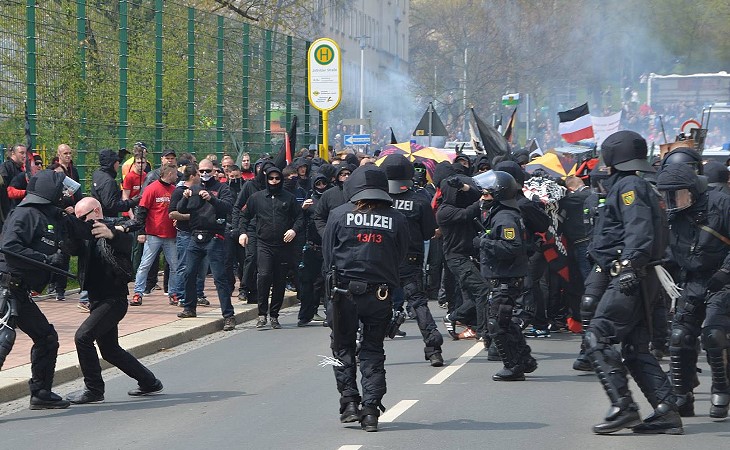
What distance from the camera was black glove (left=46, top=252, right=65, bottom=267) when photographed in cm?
984

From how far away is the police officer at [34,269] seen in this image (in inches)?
384

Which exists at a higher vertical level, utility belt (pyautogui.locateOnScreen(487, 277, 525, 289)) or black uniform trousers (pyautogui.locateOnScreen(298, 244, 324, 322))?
utility belt (pyautogui.locateOnScreen(487, 277, 525, 289))

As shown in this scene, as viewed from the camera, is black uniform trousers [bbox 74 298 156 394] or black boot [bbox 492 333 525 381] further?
black boot [bbox 492 333 525 381]

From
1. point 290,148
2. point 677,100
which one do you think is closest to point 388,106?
point 677,100

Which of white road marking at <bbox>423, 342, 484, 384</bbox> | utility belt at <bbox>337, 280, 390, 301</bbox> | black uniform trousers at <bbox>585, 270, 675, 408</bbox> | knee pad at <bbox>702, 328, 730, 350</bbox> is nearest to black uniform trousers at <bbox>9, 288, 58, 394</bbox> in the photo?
Result: utility belt at <bbox>337, 280, 390, 301</bbox>

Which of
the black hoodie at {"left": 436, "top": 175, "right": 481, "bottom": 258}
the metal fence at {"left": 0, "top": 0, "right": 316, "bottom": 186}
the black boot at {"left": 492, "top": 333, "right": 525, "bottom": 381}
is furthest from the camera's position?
the metal fence at {"left": 0, "top": 0, "right": 316, "bottom": 186}

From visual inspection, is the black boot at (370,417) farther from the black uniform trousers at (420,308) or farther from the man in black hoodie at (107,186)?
the man in black hoodie at (107,186)

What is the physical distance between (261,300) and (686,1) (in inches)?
1630

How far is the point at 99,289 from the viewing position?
33.9 ft

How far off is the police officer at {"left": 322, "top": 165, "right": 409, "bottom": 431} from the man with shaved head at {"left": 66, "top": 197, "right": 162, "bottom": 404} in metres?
2.02

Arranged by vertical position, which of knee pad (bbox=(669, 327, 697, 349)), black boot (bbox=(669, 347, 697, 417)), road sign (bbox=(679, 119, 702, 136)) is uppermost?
road sign (bbox=(679, 119, 702, 136))

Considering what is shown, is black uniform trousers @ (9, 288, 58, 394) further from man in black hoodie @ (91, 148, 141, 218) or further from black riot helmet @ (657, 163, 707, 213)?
man in black hoodie @ (91, 148, 141, 218)

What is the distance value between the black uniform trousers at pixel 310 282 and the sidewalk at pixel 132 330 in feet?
3.05

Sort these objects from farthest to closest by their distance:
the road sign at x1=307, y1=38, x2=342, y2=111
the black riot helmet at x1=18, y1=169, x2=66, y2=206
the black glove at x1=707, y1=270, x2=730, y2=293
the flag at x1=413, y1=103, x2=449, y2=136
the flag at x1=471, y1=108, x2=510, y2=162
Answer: the flag at x1=413, y1=103, x2=449, y2=136, the road sign at x1=307, y1=38, x2=342, y2=111, the flag at x1=471, y1=108, x2=510, y2=162, the black riot helmet at x1=18, y1=169, x2=66, y2=206, the black glove at x1=707, y1=270, x2=730, y2=293
